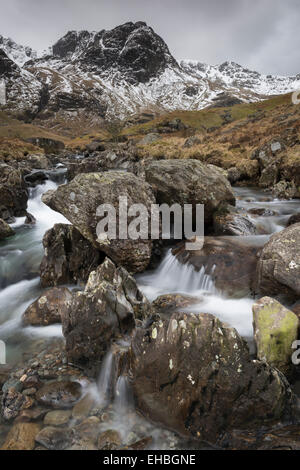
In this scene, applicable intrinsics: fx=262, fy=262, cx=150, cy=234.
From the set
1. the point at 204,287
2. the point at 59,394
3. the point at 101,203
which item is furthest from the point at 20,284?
the point at 204,287

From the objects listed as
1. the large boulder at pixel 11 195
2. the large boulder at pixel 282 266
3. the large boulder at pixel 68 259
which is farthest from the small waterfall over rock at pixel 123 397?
the large boulder at pixel 11 195

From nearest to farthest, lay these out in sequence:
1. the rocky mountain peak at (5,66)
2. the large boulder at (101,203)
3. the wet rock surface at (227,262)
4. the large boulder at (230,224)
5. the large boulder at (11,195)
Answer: the wet rock surface at (227,262) → the large boulder at (101,203) → the large boulder at (230,224) → the large boulder at (11,195) → the rocky mountain peak at (5,66)

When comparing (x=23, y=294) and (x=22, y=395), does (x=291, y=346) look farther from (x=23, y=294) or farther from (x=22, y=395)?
(x=23, y=294)

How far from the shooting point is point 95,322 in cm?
570

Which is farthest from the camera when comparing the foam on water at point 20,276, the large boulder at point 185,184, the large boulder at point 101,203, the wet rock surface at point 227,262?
the large boulder at point 185,184

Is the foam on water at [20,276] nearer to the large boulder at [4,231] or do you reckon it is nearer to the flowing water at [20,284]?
the flowing water at [20,284]

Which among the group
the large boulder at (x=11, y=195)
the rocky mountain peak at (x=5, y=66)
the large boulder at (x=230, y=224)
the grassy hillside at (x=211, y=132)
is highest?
the rocky mountain peak at (x=5, y=66)

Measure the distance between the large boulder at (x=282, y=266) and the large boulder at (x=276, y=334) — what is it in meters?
1.40

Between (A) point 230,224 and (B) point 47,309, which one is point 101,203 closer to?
(B) point 47,309

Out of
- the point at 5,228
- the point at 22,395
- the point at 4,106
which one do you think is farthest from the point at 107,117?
the point at 22,395

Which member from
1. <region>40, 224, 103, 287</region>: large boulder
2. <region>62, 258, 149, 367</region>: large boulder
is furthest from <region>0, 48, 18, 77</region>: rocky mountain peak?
<region>62, 258, 149, 367</region>: large boulder

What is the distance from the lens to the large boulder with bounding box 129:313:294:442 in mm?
3979

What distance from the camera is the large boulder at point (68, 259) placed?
966 cm

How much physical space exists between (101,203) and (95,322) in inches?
178
